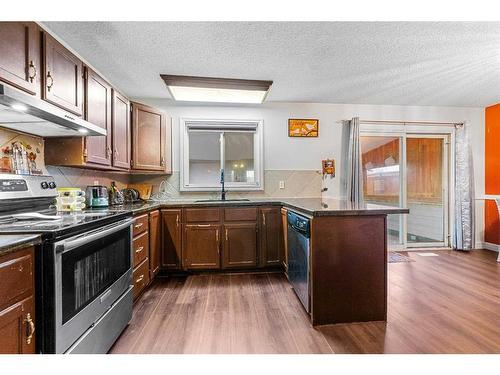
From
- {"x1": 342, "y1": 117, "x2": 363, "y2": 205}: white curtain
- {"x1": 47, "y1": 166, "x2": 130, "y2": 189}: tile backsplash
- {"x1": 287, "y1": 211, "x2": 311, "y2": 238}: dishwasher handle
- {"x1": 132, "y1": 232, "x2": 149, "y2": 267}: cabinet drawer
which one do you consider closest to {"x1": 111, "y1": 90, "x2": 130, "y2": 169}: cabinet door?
{"x1": 47, "y1": 166, "x2": 130, "y2": 189}: tile backsplash

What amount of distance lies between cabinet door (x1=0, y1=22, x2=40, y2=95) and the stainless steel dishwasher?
2097mm

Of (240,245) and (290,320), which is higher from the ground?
(240,245)

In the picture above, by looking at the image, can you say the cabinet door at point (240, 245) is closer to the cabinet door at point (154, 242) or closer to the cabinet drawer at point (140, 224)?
the cabinet door at point (154, 242)

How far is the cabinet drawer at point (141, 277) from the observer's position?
2321 mm

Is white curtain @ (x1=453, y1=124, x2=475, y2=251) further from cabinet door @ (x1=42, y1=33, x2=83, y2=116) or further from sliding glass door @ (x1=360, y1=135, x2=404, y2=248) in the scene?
cabinet door @ (x1=42, y1=33, x2=83, y2=116)

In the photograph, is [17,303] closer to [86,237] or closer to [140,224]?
[86,237]

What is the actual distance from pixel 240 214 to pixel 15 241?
226cm

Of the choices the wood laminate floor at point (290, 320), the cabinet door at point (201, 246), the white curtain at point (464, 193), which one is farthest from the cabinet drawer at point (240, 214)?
the white curtain at point (464, 193)

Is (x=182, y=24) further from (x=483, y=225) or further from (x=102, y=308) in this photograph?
(x=483, y=225)

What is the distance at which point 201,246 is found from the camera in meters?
3.05

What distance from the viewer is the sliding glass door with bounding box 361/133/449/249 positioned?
4.11 m

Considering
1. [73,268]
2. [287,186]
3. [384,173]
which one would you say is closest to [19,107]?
[73,268]

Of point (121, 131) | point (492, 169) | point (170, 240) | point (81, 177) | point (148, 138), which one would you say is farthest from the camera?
point (492, 169)
